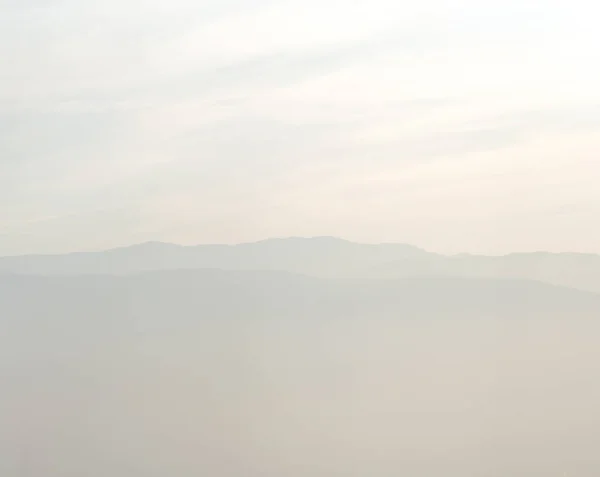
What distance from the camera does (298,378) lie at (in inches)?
117

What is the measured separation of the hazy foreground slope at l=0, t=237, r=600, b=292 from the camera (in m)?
2.92

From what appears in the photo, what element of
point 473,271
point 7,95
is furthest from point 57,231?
point 473,271

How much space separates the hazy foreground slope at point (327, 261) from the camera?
115 inches

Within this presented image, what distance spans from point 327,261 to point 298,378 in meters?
0.47

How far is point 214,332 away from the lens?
303 cm

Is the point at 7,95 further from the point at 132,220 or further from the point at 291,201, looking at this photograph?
the point at 291,201

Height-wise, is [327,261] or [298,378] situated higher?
[327,261]

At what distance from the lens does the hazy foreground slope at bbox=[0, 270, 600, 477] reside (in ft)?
9.41

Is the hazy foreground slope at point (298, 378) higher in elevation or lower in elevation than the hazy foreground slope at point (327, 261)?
lower

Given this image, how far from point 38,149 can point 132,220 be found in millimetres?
490

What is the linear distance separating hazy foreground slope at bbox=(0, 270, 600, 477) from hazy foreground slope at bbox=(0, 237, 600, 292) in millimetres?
44

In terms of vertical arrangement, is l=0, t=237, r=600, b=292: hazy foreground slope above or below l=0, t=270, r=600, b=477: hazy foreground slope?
above

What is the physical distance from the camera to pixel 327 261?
3.03 meters

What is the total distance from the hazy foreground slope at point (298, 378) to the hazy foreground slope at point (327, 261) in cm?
4
